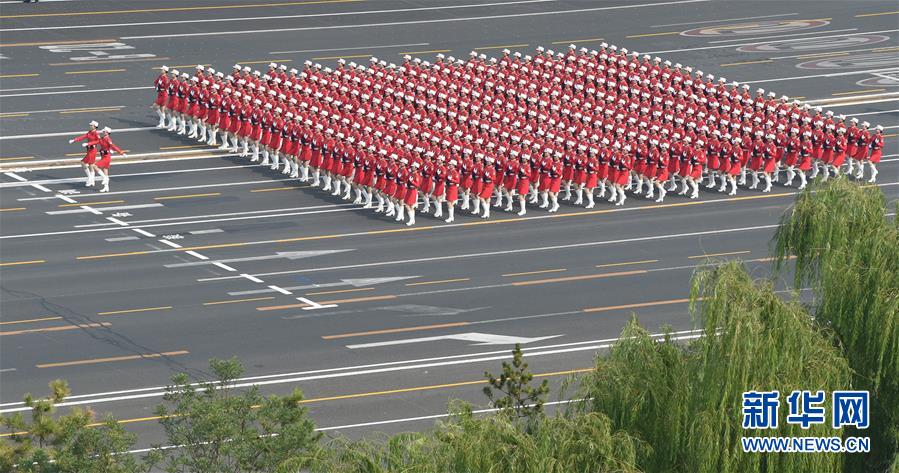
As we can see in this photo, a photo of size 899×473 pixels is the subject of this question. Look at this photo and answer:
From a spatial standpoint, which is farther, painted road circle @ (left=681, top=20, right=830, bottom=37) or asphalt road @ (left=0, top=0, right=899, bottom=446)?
painted road circle @ (left=681, top=20, right=830, bottom=37)

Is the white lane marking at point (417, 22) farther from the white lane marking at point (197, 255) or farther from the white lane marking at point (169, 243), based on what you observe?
the white lane marking at point (197, 255)

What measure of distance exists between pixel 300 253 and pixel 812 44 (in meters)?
32.1

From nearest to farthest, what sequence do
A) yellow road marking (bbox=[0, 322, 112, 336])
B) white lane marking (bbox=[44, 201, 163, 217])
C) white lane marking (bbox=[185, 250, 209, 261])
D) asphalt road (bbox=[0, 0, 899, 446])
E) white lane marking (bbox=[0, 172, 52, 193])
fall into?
1. asphalt road (bbox=[0, 0, 899, 446])
2. yellow road marking (bbox=[0, 322, 112, 336])
3. white lane marking (bbox=[185, 250, 209, 261])
4. white lane marking (bbox=[44, 201, 163, 217])
5. white lane marking (bbox=[0, 172, 52, 193])

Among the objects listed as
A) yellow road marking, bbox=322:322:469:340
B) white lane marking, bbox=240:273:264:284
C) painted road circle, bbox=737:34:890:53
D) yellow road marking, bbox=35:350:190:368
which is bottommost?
yellow road marking, bbox=35:350:190:368

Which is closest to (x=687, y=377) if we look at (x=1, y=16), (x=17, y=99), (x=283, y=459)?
(x=283, y=459)

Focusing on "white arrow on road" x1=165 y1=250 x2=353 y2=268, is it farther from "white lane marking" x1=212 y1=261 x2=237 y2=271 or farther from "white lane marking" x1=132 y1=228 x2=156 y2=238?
"white lane marking" x1=132 y1=228 x2=156 y2=238

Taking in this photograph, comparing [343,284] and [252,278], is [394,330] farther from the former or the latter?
[252,278]

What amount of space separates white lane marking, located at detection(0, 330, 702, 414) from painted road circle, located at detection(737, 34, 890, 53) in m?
32.7

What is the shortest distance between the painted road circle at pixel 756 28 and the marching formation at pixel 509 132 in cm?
1380

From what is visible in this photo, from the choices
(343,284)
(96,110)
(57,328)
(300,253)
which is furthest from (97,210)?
(96,110)

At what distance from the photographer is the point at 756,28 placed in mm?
73500

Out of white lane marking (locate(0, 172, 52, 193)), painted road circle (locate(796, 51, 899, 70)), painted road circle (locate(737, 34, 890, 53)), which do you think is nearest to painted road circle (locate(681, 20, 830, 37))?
painted road circle (locate(737, 34, 890, 53))

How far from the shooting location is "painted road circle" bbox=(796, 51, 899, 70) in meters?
67.4

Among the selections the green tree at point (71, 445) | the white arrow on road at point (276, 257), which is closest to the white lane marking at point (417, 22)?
the white arrow on road at point (276, 257)
